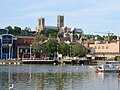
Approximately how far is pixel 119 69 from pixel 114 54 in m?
101

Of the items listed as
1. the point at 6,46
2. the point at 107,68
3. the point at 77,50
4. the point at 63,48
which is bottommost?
the point at 107,68

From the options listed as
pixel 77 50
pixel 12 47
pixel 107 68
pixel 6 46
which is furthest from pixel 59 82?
pixel 77 50

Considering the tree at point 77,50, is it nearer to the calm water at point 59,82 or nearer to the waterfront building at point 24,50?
the waterfront building at point 24,50

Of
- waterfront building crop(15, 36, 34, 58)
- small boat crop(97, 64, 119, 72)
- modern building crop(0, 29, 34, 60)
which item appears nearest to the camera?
small boat crop(97, 64, 119, 72)

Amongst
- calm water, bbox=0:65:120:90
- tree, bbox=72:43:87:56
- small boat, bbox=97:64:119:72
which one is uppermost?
tree, bbox=72:43:87:56

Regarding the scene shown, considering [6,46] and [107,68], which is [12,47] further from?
[107,68]

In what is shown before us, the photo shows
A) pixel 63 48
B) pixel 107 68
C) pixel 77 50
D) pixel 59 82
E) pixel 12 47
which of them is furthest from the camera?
pixel 77 50

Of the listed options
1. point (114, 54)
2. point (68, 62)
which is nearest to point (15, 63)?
point (68, 62)

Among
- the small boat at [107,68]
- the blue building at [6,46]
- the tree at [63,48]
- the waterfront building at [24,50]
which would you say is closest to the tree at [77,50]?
the tree at [63,48]

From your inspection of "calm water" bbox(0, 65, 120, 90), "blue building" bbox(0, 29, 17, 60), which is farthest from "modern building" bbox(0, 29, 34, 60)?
"calm water" bbox(0, 65, 120, 90)

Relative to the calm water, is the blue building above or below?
above

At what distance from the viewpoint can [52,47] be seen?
174m

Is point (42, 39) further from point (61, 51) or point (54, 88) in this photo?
point (54, 88)

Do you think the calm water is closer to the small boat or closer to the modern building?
the small boat
